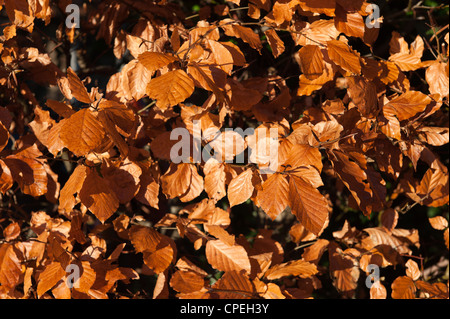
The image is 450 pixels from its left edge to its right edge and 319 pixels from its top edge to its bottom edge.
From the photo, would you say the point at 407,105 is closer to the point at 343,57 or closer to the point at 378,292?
the point at 343,57

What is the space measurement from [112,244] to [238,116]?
653 mm

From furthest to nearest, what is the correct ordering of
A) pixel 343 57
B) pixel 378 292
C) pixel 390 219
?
pixel 390 219
pixel 378 292
pixel 343 57

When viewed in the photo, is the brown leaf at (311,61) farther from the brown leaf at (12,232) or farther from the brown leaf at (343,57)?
the brown leaf at (12,232)

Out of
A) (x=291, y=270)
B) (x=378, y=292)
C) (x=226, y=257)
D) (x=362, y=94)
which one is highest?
(x=362, y=94)

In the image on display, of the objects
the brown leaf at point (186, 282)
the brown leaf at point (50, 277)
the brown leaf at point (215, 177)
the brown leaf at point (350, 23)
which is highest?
the brown leaf at point (350, 23)

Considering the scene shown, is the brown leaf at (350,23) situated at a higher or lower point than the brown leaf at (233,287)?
higher

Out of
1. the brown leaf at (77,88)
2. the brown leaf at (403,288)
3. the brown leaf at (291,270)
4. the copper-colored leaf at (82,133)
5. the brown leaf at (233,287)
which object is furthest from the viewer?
the brown leaf at (403,288)

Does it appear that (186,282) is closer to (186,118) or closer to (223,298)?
(223,298)

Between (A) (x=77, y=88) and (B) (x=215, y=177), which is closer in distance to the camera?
(A) (x=77, y=88)

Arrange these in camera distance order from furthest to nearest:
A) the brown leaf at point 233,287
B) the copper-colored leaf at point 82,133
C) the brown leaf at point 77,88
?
1. the brown leaf at point 233,287
2. the brown leaf at point 77,88
3. the copper-colored leaf at point 82,133

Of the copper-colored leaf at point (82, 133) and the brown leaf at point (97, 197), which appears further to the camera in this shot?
the brown leaf at point (97, 197)

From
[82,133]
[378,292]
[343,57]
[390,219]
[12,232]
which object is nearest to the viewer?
[82,133]

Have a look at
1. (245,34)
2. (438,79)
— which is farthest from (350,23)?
(438,79)

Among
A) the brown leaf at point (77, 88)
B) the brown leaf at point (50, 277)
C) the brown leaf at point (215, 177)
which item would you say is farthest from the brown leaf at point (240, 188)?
the brown leaf at point (50, 277)
